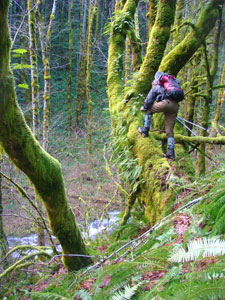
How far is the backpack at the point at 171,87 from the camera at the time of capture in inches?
158

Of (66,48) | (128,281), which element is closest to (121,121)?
(128,281)

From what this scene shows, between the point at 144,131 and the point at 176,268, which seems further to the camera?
the point at 144,131

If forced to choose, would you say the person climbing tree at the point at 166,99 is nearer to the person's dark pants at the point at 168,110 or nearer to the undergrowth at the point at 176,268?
the person's dark pants at the point at 168,110

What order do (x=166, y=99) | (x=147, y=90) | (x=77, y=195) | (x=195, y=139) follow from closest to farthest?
(x=166, y=99), (x=195, y=139), (x=147, y=90), (x=77, y=195)

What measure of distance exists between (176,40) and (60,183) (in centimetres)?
655

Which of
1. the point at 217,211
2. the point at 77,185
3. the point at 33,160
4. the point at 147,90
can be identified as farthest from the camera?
the point at 77,185

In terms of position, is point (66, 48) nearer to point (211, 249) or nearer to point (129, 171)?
point (129, 171)

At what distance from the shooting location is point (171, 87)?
13.2ft

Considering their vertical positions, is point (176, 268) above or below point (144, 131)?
below

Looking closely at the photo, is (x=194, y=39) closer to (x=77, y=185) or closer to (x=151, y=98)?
(x=151, y=98)

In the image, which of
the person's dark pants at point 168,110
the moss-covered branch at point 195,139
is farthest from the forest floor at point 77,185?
the person's dark pants at point 168,110

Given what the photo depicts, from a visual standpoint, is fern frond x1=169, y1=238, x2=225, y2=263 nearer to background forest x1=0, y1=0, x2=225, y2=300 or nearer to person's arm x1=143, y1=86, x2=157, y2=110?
background forest x1=0, y1=0, x2=225, y2=300

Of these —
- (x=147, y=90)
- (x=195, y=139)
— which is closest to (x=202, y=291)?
(x=195, y=139)

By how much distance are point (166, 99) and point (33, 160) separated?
2776 millimetres
